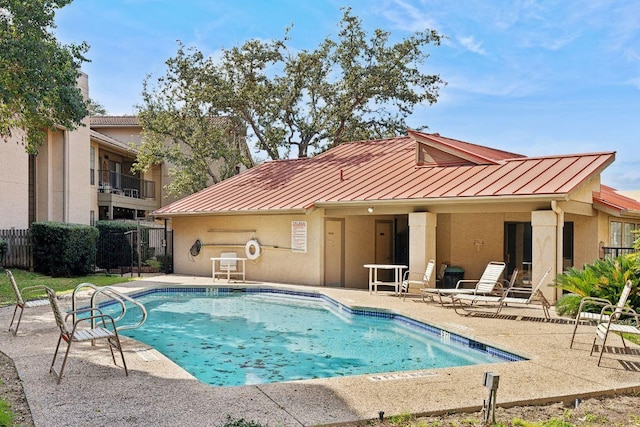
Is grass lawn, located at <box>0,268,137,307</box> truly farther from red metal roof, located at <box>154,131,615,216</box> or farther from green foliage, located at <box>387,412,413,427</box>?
green foliage, located at <box>387,412,413,427</box>

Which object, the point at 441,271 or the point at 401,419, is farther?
the point at 441,271

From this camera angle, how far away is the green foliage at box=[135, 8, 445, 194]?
26.0 metres

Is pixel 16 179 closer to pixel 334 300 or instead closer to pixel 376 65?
pixel 334 300

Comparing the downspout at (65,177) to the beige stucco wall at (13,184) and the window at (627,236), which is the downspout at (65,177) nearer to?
the beige stucco wall at (13,184)

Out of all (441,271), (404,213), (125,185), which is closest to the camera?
(404,213)

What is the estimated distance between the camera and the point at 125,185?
30.3 metres

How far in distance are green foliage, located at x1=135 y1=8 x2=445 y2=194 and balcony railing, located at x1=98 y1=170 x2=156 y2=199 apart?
220cm

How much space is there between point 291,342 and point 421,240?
6444 mm

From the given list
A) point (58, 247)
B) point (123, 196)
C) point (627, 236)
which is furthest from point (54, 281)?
point (627, 236)

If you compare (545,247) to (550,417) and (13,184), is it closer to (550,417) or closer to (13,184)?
(550,417)

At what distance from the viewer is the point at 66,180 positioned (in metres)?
22.0

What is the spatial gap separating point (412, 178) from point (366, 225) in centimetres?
286

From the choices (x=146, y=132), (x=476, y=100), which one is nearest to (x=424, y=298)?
(x=476, y=100)

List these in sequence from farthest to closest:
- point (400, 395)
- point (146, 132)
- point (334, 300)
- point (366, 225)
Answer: point (146, 132)
point (366, 225)
point (334, 300)
point (400, 395)
